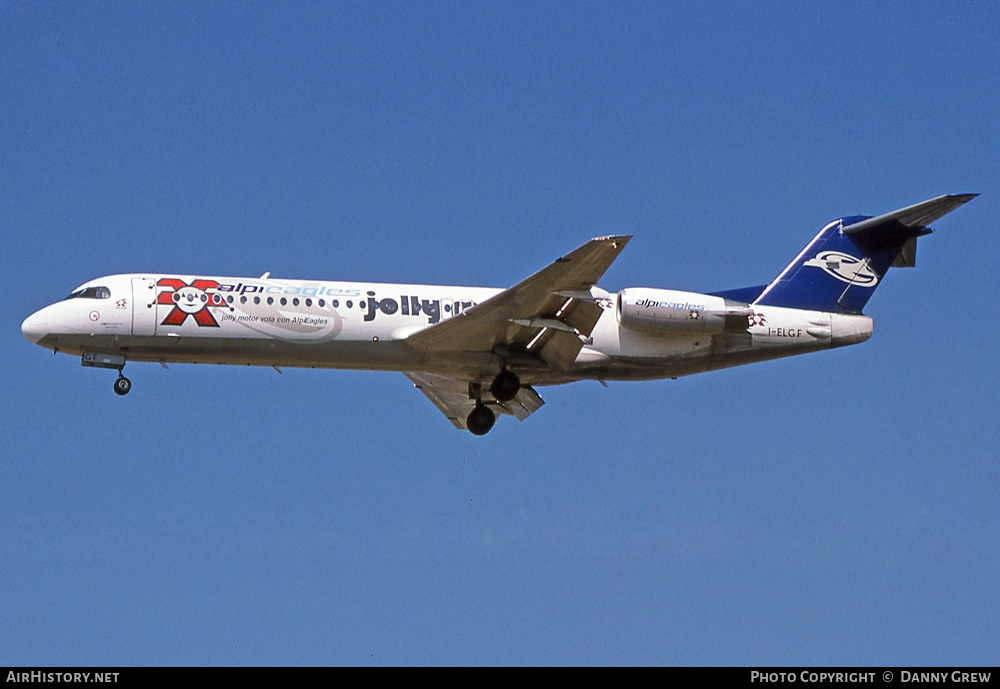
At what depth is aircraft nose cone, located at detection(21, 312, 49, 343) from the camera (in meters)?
27.0

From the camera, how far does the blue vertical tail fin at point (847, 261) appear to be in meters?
29.9

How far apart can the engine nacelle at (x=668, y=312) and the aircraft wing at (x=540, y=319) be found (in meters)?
0.69

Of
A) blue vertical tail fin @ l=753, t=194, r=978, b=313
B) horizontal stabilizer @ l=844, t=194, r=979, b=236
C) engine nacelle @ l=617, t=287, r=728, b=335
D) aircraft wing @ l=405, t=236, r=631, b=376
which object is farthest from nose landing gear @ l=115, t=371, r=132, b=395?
horizontal stabilizer @ l=844, t=194, r=979, b=236

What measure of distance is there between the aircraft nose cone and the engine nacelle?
1183cm

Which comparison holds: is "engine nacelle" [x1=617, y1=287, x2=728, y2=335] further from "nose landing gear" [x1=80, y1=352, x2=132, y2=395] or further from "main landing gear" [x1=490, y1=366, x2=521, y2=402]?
"nose landing gear" [x1=80, y1=352, x2=132, y2=395]

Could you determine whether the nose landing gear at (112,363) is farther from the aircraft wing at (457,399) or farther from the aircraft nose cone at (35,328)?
the aircraft wing at (457,399)

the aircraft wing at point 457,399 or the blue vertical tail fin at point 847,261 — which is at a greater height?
the blue vertical tail fin at point 847,261

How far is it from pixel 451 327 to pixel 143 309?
6339 mm

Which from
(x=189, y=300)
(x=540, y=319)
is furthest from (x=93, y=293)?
(x=540, y=319)

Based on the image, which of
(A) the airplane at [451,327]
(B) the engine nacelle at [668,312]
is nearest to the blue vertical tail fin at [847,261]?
(A) the airplane at [451,327]

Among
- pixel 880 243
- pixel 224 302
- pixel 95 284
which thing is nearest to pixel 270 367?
pixel 224 302

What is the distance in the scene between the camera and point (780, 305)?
29766mm

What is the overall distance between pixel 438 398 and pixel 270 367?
5304mm
